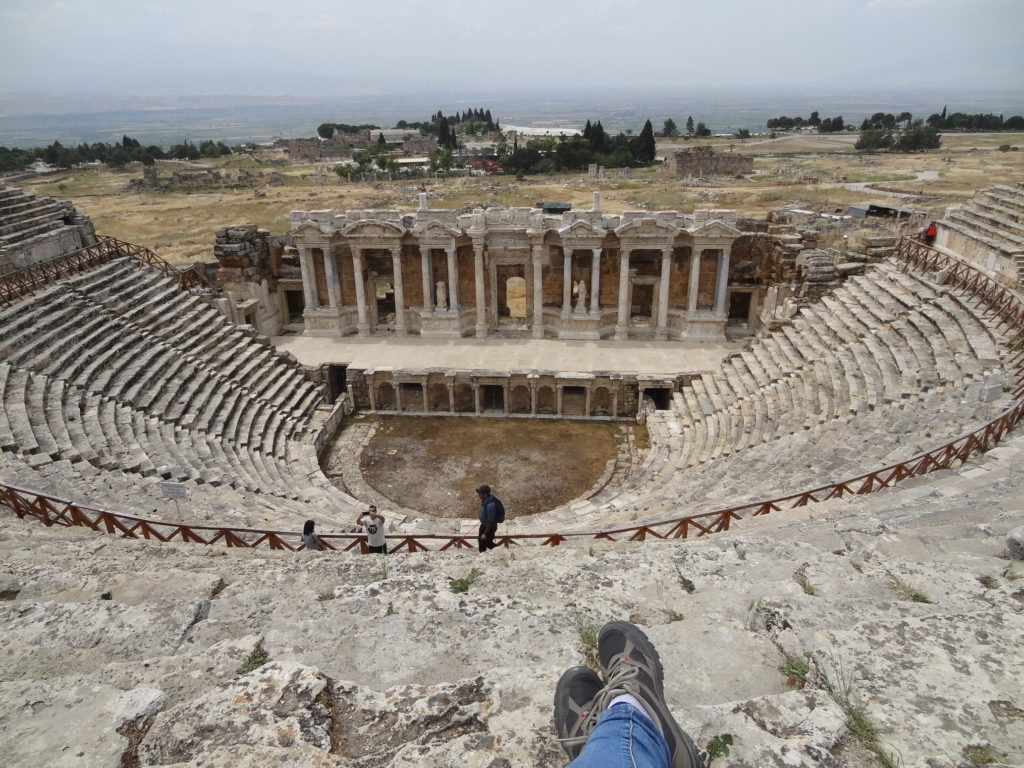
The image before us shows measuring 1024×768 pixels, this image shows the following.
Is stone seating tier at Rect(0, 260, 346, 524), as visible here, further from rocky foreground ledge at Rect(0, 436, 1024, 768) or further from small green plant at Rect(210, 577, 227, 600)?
rocky foreground ledge at Rect(0, 436, 1024, 768)

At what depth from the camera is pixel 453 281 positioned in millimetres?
24656

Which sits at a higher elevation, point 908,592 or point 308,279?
point 908,592

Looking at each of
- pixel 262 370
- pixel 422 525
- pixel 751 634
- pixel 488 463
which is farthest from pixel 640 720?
pixel 262 370

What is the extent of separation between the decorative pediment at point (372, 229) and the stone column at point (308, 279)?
1.89 meters

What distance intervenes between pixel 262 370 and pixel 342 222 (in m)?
7.36

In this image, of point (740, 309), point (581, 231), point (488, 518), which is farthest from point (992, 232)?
point (488, 518)

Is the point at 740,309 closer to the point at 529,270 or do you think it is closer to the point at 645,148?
the point at 529,270

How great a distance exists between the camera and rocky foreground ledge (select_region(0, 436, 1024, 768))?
3.67 m

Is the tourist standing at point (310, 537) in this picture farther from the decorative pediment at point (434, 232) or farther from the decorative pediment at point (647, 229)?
the decorative pediment at point (647, 229)

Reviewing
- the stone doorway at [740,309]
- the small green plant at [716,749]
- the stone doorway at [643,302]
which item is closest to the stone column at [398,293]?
the stone doorway at [643,302]

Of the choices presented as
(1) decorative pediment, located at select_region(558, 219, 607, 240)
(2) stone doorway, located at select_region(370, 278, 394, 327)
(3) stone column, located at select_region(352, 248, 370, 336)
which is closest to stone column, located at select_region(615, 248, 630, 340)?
(1) decorative pediment, located at select_region(558, 219, 607, 240)

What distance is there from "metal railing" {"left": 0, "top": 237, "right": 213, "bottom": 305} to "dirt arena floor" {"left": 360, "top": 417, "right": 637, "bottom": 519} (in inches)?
340

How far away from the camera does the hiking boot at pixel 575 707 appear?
3555 millimetres

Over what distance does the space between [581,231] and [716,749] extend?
21.6m
